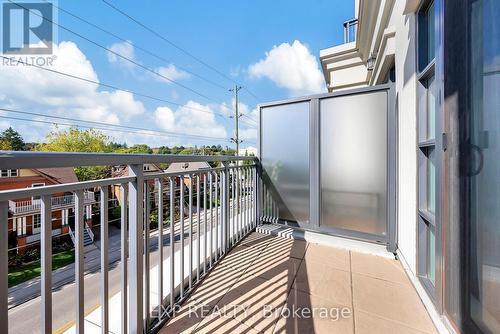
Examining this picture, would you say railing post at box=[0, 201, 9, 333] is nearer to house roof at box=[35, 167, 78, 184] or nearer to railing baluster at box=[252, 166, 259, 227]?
house roof at box=[35, 167, 78, 184]

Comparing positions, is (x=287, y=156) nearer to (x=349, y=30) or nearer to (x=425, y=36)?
(x=425, y=36)

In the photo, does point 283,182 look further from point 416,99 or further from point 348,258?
point 416,99

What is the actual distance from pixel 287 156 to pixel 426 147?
1539mm

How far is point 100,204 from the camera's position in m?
1.04

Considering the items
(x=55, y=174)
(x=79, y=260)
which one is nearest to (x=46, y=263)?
(x=79, y=260)

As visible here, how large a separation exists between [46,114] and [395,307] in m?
20.5

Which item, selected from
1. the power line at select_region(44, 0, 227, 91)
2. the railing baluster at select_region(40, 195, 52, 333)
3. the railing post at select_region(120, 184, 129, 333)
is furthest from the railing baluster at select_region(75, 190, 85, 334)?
the power line at select_region(44, 0, 227, 91)

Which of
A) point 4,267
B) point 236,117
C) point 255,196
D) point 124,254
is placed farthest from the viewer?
point 236,117

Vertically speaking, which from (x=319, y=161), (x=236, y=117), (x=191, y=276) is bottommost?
(x=191, y=276)

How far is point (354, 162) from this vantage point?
248 cm

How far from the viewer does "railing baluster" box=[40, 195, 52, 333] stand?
763 millimetres

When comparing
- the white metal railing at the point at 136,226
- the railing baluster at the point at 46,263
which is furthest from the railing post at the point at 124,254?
the railing baluster at the point at 46,263

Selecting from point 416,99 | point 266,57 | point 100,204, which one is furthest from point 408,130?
point 266,57

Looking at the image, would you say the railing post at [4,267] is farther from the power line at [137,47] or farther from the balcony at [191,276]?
the power line at [137,47]
